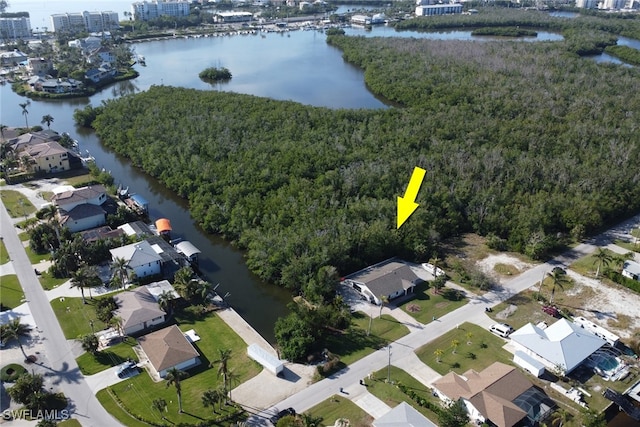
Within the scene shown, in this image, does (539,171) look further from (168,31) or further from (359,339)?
(168,31)

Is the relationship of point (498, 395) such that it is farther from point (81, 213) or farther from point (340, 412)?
point (81, 213)

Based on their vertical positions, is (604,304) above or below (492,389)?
below

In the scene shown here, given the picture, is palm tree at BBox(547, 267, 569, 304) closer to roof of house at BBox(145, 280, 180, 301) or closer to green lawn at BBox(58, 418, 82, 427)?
roof of house at BBox(145, 280, 180, 301)

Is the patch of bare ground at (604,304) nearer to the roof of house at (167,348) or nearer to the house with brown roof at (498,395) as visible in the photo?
the house with brown roof at (498,395)

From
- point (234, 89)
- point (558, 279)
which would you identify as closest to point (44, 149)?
point (234, 89)

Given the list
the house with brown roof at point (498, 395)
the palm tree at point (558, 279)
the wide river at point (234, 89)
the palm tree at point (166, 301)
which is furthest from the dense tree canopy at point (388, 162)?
the house with brown roof at point (498, 395)
